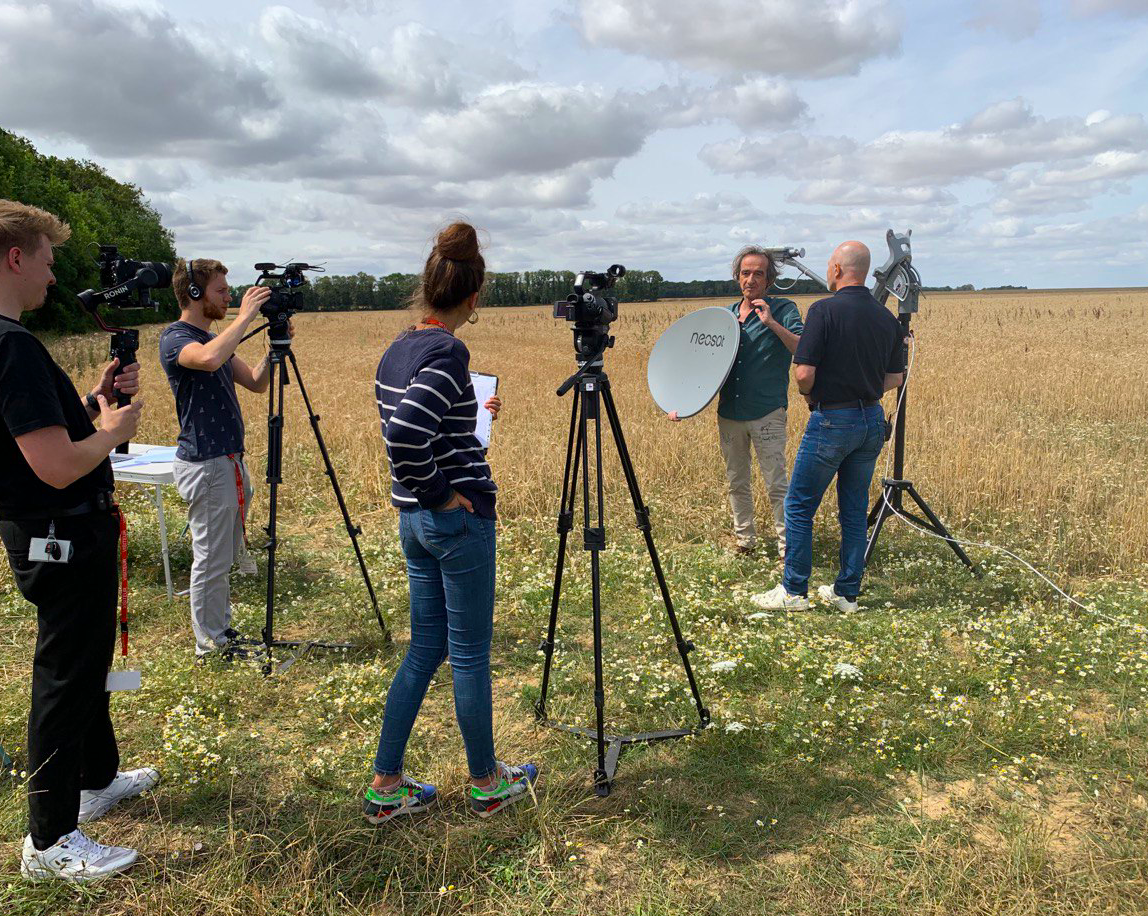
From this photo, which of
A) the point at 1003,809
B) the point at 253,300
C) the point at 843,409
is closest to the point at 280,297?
the point at 253,300

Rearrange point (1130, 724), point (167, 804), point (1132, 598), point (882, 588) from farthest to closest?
1. point (882, 588)
2. point (1132, 598)
3. point (1130, 724)
4. point (167, 804)

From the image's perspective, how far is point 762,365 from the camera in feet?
19.4

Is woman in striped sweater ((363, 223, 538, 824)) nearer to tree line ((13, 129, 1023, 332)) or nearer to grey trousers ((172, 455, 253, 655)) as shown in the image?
grey trousers ((172, 455, 253, 655))

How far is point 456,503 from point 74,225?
143ft

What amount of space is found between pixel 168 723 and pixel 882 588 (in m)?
4.81

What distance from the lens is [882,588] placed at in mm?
5602

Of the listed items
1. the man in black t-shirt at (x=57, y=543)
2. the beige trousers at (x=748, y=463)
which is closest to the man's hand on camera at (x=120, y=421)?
the man in black t-shirt at (x=57, y=543)

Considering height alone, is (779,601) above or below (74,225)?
below

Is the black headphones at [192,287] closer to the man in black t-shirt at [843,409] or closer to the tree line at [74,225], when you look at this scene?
the man in black t-shirt at [843,409]

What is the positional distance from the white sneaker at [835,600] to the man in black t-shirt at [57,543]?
14.2 ft

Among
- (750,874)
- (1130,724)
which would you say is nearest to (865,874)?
(750,874)

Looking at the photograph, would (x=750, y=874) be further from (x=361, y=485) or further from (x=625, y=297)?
(x=625, y=297)

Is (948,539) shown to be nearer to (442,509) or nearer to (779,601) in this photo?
(779,601)

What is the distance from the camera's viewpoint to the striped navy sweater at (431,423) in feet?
8.27
